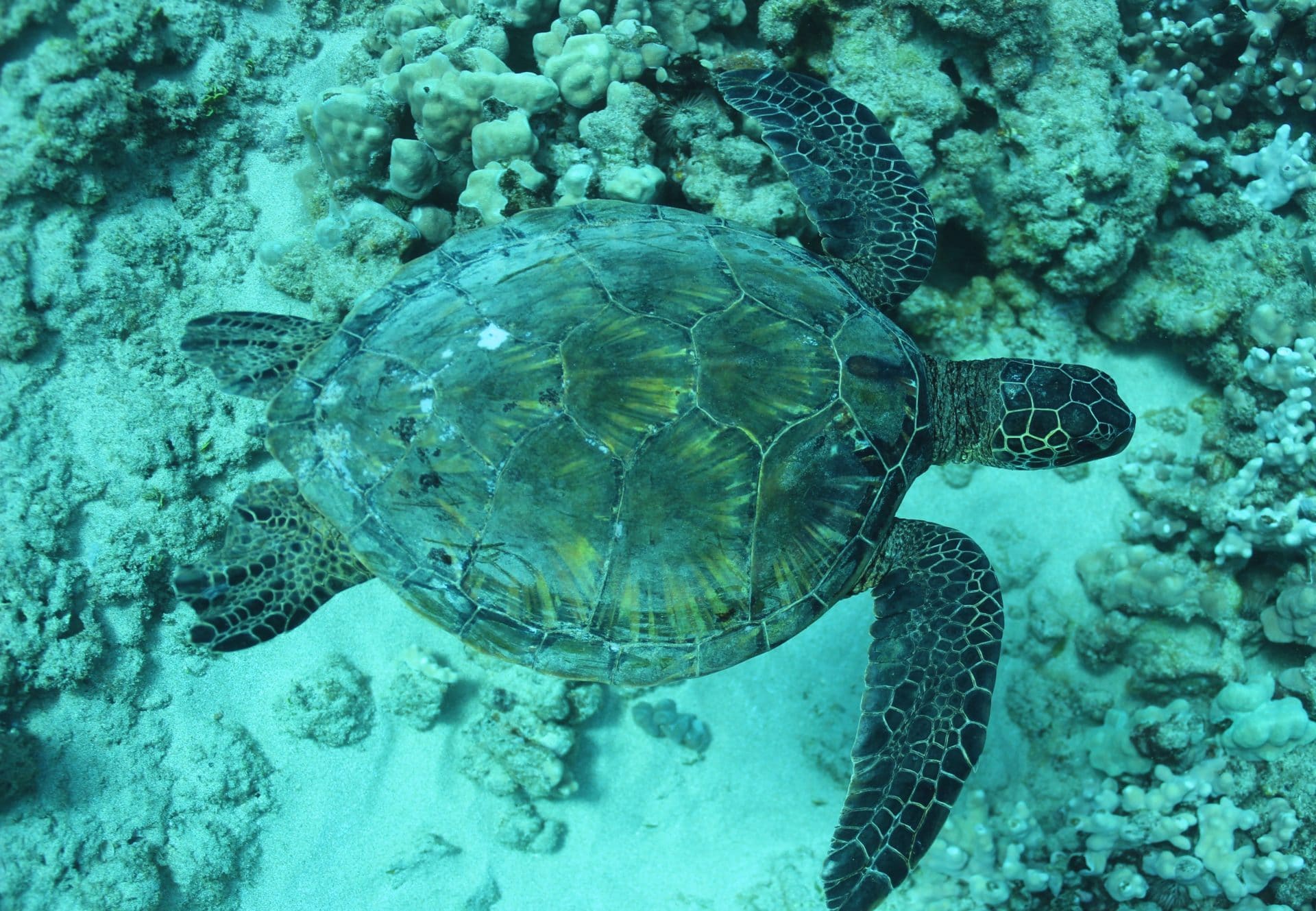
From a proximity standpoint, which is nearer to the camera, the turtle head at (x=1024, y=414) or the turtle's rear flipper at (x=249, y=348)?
the turtle's rear flipper at (x=249, y=348)

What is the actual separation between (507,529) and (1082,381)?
7.53 feet

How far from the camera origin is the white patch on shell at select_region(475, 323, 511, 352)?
226 cm

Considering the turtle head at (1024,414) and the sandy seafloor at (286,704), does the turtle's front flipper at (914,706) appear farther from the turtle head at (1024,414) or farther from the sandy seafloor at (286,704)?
the sandy seafloor at (286,704)

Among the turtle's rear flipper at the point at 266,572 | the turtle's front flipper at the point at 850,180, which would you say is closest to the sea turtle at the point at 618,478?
the turtle's rear flipper at the point at 266,572

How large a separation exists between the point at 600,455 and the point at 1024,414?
1.76 meters

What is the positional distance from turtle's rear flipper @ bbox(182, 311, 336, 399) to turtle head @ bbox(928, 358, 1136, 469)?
8.03ft

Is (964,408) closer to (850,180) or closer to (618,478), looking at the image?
(850,180)

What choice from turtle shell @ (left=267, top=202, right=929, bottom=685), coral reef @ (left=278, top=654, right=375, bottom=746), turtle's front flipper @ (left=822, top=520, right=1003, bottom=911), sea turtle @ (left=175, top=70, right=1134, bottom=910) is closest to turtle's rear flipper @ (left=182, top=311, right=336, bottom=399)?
sea turtle @ (left=175, top=70, right=1134, bottom=910)

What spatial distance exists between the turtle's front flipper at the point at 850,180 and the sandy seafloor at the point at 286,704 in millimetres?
1017

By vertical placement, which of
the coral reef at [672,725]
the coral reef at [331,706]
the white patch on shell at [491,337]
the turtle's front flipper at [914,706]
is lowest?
the coral reef at [672,725]

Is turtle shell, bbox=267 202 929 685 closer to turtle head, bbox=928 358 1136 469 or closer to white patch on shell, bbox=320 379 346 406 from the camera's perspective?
white patch on shell, bbox=320 379 346 406

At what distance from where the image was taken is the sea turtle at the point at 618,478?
7.27 ft

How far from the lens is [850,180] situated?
3.16m

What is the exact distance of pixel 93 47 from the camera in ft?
10.0
